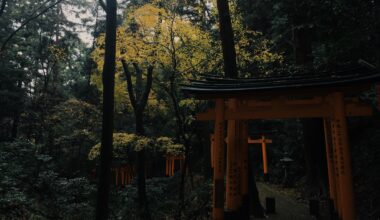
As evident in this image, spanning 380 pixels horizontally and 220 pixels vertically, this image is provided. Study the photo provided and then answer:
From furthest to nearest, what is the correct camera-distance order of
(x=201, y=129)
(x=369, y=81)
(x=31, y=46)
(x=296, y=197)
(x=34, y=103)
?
(x=31, y=46), (x=34, y=103), (x=201, y=129), (x=296, y=197), (x=369, y=81)

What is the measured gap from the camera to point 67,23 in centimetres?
2784

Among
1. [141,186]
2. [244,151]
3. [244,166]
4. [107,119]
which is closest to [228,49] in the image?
[244,151]

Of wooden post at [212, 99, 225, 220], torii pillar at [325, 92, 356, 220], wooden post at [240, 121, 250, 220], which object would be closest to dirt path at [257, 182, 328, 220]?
wooden post at [240, 121, 250, 220]

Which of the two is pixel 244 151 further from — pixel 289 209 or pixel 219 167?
pixel 289 209

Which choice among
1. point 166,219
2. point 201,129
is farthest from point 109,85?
point 201,129

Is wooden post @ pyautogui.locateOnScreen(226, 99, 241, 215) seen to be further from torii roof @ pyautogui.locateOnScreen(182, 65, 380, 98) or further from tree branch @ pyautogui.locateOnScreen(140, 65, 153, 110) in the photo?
tree branch @ pyautogui.locateOnScreen(140, 65, 153, 110)

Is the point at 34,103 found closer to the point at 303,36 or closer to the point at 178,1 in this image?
the point at 178,1

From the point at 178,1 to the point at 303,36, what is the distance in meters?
5.07

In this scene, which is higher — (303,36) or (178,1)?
(178,1)

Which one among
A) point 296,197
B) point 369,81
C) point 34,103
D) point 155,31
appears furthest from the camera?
point 34,103

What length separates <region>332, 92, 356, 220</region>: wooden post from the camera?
6.05m

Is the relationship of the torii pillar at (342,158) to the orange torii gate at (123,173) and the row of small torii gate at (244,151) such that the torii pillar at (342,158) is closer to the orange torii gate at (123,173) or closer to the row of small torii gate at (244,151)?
the row of small torii gate at (244,151)

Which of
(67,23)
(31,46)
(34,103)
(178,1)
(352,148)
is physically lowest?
(352,148)

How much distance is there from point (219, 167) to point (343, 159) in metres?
2.48
